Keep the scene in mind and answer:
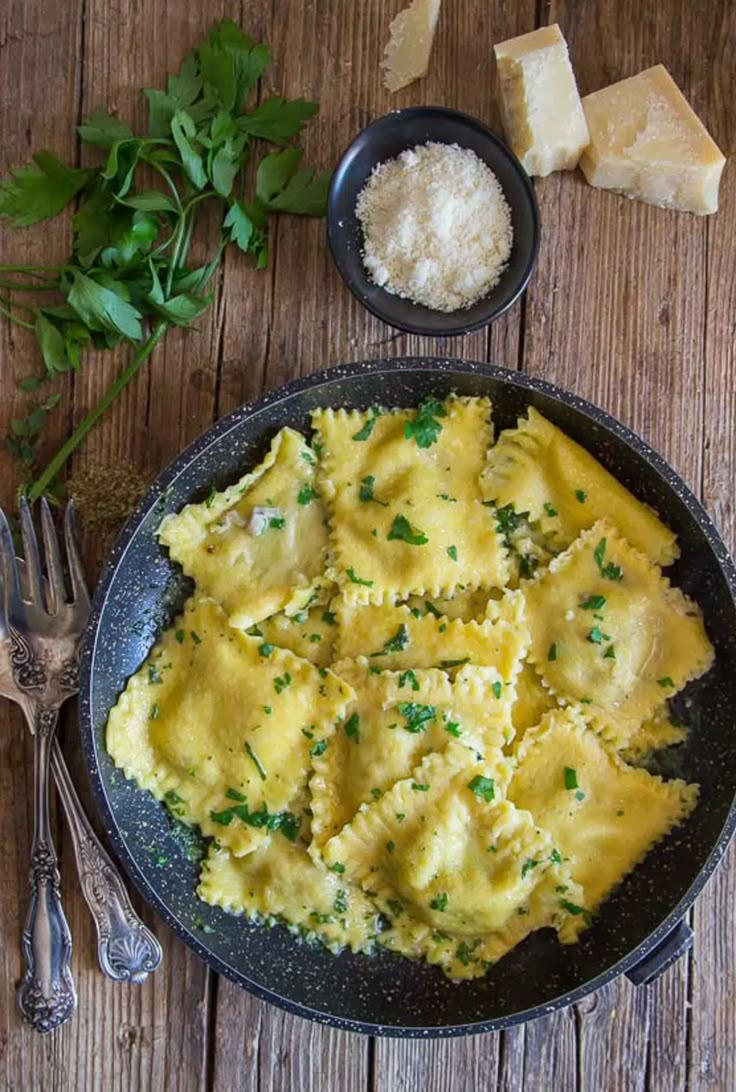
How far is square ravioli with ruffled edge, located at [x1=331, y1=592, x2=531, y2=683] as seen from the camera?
2.53 metres

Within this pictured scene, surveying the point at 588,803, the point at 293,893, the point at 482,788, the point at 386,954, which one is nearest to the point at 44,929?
the point at 293,893

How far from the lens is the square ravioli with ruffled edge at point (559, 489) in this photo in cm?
255

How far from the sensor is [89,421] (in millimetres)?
2648

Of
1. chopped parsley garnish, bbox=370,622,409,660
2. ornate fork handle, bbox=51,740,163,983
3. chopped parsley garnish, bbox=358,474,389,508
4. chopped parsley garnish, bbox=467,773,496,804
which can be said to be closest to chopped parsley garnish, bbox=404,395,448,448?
chopped parsley garnish, bbox=358,474,389,508

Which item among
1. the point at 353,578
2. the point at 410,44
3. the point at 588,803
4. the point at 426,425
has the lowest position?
the point at 588,803

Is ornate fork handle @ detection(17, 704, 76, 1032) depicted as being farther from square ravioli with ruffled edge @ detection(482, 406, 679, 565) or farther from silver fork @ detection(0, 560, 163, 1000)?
square ravioli with ruffled edge @ detection(482, 406, 679, 565)

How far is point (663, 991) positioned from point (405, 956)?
728 millimetres

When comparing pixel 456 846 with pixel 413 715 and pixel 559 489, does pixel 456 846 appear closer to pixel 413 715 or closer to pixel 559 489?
pixel 413 715

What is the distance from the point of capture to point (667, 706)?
2.61 meters

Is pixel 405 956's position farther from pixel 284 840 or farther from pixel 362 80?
pixel 362 80

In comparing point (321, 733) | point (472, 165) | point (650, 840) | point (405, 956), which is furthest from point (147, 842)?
point (472, 165)

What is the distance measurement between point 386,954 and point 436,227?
69.8 inches

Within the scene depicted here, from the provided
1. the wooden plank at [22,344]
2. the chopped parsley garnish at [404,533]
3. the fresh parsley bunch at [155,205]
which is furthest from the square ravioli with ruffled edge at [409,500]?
the wooden plank at [22,344]

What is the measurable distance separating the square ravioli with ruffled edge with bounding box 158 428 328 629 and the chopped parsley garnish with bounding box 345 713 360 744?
0.29 meters
